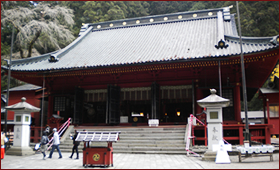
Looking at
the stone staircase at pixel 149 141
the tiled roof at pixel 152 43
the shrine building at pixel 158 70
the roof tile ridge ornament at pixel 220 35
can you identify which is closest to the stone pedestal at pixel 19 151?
the stone staircase at pixel 149 141

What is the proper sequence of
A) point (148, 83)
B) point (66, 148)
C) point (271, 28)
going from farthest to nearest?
point (271, 28) → point (148, 83) → point (66, 148)

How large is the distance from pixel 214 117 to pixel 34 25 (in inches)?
864

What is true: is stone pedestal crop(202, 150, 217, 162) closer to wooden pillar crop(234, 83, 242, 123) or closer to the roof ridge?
wooden pillar crop(234, 83, 242, 123)

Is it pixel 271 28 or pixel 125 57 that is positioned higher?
pixel 271 28

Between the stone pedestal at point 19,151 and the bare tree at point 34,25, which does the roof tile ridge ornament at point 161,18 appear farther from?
the stone pedestal at point 19,151

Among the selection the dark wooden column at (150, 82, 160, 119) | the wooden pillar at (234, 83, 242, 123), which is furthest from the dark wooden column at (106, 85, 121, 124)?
the wooden pillar at (234, 83, 242, 123)

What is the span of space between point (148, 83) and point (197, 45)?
410 centimetres

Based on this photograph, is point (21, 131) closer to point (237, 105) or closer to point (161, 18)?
point (237, 105)

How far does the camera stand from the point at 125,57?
54.1ft

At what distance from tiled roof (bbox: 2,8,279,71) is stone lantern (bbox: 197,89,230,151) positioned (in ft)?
15.5

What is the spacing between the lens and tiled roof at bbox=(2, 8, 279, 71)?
1477cm

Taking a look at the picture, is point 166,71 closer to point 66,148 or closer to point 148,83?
point 148,83

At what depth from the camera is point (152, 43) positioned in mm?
18516

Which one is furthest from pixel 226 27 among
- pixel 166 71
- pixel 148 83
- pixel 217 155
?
pixel 217 155
